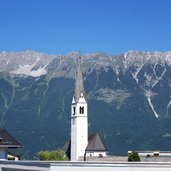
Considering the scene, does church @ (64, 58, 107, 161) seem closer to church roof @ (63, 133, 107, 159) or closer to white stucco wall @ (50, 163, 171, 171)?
church roof @ (63, 133, 107, 159)

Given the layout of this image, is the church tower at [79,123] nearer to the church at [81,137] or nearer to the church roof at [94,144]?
the church at [81,137]

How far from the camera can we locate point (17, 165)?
199ft

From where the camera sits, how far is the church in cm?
10881

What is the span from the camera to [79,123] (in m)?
111

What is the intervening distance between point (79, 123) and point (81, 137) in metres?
2.73

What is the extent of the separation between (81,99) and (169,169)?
2657 inches

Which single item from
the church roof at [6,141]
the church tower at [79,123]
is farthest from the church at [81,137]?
the church roof at [6,141]

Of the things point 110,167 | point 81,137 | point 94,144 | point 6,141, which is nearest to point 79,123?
point 81,137

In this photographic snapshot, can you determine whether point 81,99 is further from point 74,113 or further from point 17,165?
point 17,165

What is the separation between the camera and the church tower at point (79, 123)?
359ft

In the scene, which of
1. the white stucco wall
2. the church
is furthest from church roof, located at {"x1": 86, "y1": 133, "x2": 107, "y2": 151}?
the white stucco wall

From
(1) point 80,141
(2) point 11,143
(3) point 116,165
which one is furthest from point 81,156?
(3) point 116,165

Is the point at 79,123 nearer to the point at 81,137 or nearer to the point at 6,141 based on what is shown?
the point at 81,137

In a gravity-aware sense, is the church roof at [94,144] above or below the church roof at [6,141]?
above
